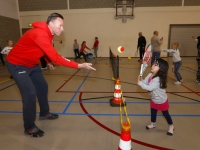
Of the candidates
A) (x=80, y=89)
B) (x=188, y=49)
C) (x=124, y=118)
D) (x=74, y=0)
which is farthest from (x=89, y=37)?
(x=124, y=118)

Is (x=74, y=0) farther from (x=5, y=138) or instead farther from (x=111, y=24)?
(x=5, y=138)

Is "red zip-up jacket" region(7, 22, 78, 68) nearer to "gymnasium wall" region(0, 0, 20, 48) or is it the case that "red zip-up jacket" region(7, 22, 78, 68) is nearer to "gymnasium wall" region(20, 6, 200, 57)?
"gymnasium wall" region(0, 0, 20, 48)

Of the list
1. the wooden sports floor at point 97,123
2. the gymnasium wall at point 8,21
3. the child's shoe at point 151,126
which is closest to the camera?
the wooden sports floor at point 97,123

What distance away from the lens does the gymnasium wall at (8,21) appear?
47.0 ft

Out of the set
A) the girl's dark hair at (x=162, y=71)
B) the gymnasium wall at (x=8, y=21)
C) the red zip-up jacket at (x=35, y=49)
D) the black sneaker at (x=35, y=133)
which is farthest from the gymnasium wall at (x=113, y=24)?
the black sneaker at (x=35, y=133)

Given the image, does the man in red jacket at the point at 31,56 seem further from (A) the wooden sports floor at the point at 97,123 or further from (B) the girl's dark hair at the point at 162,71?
(B) the girl's dark hair at the point at 162,71

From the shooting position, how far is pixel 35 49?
2836 mm

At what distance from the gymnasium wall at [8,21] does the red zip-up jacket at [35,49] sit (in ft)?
43.7

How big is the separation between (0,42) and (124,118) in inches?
554

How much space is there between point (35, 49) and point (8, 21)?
1522 cm

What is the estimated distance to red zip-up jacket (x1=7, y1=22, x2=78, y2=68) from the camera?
8.66 feet

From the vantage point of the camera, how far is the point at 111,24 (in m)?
16.5

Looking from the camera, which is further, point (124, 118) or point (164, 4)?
point (164, 4)

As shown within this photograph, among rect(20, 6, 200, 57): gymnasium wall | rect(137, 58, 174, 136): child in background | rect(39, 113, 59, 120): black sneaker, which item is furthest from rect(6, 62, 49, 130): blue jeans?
rect(20, 6, 200, 57): gymnasium wall
